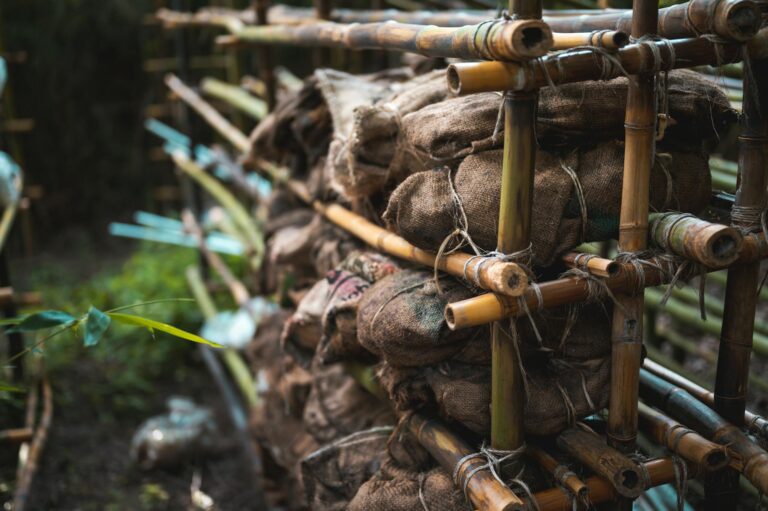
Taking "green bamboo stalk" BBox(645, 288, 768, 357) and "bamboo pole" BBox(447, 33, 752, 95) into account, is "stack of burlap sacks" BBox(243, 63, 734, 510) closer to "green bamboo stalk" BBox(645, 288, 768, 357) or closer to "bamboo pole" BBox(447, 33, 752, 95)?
"bamboo pole" BBox(447, 33, 752, 95)

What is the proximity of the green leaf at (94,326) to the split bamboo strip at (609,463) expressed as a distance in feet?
2.85

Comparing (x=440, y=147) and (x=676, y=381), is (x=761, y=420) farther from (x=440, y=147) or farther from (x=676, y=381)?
(x=440, y=147)

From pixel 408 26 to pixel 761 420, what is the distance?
40.4 inches

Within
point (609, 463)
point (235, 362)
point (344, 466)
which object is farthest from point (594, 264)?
point (235, 362)

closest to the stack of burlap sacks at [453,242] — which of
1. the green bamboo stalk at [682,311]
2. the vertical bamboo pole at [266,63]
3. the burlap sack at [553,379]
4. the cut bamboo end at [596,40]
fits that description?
the burlap sack at [553,379]

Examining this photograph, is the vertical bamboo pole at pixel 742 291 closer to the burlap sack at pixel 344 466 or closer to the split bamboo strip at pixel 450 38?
the split bamboo strip at pixel 450 38

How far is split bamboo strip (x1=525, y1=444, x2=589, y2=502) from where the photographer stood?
137cm

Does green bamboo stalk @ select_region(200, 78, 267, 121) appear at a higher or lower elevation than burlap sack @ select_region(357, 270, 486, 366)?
higher

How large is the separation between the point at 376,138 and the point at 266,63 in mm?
1320

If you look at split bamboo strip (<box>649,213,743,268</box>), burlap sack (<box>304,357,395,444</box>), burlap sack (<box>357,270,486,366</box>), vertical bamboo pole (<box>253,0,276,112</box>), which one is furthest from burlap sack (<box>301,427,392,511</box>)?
vertical bamboo pole (<box>253,0,276,112</box>)

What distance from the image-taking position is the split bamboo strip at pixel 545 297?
1249 mm

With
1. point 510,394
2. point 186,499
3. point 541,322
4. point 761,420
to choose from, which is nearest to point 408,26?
point 541,322

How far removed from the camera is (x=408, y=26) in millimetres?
1601

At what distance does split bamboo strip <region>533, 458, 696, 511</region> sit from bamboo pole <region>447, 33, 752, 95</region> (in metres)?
0.70
